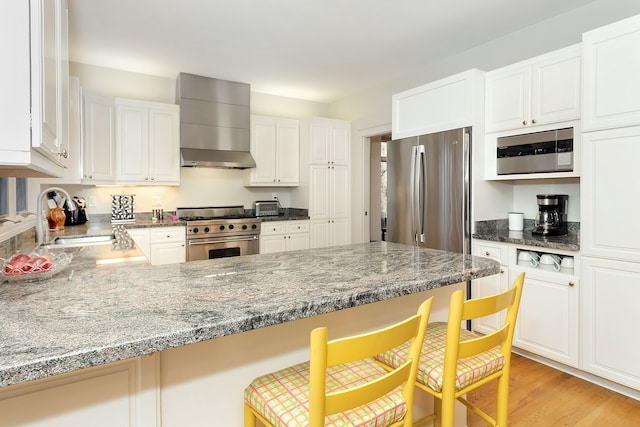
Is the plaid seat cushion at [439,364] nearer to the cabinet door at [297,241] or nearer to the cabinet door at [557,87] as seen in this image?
the cabinet door at [557,87]

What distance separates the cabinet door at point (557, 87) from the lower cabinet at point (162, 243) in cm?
358

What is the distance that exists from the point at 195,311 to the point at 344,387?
1.59 feet

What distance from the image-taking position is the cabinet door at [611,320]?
7.14ft

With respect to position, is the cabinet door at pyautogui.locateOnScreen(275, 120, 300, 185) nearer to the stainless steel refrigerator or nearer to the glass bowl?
the stainless steel refrigerator

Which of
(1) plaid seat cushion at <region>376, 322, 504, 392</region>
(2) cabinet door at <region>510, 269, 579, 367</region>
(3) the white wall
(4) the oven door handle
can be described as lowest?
(2) cabinet door at <region>510, 269, 579, 367</region>

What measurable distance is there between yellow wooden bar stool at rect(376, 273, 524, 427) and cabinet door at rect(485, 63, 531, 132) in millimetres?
2082

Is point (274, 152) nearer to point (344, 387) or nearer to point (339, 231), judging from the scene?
point (339, 231)

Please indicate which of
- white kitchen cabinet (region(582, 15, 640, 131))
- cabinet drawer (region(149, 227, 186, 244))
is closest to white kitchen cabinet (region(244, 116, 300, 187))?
cabinet drawer (region(149, 227, 186, 244))

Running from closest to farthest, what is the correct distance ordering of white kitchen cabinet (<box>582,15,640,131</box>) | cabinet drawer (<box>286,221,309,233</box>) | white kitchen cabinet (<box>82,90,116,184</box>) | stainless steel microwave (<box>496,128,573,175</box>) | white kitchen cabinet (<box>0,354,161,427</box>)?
white kitchen cabinet (<box>0,354,161,427</box>) → white kitchen cabinet (<box>582,15,640,131</box>) → stainless steel microwave (<box>496,128,573,175</box>) → white kitchen cabinet (<box>82,90,116,184</box>) → cabinet drawer (<box>286,221,309,233</box>)

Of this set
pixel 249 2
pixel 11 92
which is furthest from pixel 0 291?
pixel 249 2

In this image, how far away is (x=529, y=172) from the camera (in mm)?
2908

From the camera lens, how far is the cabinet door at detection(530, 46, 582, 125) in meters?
2.59

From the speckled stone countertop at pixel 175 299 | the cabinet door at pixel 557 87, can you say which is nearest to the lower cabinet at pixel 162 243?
the speckled stone countertop at pixel 175 299

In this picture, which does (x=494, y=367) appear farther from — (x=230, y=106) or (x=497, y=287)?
(x=230, y=106)
